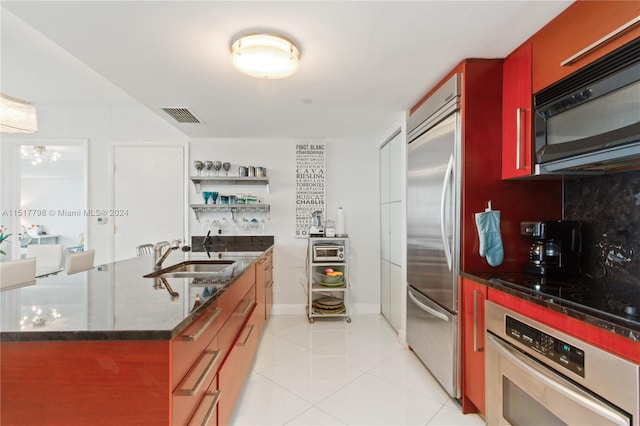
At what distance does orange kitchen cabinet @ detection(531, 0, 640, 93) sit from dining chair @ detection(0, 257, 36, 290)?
326cm

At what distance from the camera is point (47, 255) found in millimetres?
2920

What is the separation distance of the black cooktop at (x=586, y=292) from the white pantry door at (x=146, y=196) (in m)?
3.50

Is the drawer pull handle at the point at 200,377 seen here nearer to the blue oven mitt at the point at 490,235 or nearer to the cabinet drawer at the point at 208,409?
the cabinet drawer at the point at 208,409

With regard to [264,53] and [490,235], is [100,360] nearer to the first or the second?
[264,53]

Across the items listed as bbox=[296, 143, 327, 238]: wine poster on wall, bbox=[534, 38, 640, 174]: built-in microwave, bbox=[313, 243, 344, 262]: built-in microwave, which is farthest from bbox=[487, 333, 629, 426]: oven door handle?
bbox=[296, 143, 327, 238]: wine poster on wall

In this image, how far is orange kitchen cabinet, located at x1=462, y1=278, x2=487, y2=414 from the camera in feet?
5.19

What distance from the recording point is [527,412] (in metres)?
1.23

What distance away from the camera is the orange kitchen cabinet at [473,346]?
158cm

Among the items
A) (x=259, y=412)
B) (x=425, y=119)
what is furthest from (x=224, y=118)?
(x=259, y=412)

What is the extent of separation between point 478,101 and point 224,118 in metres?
2.27

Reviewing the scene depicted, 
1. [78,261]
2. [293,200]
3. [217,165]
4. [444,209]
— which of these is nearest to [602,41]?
[444,209]

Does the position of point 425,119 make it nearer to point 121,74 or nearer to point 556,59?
point 556,59

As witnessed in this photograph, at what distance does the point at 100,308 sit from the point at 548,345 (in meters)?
1.67

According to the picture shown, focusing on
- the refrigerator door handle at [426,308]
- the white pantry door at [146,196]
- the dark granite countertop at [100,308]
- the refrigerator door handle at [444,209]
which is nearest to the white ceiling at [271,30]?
the refrigerator door handle at [444,209]
